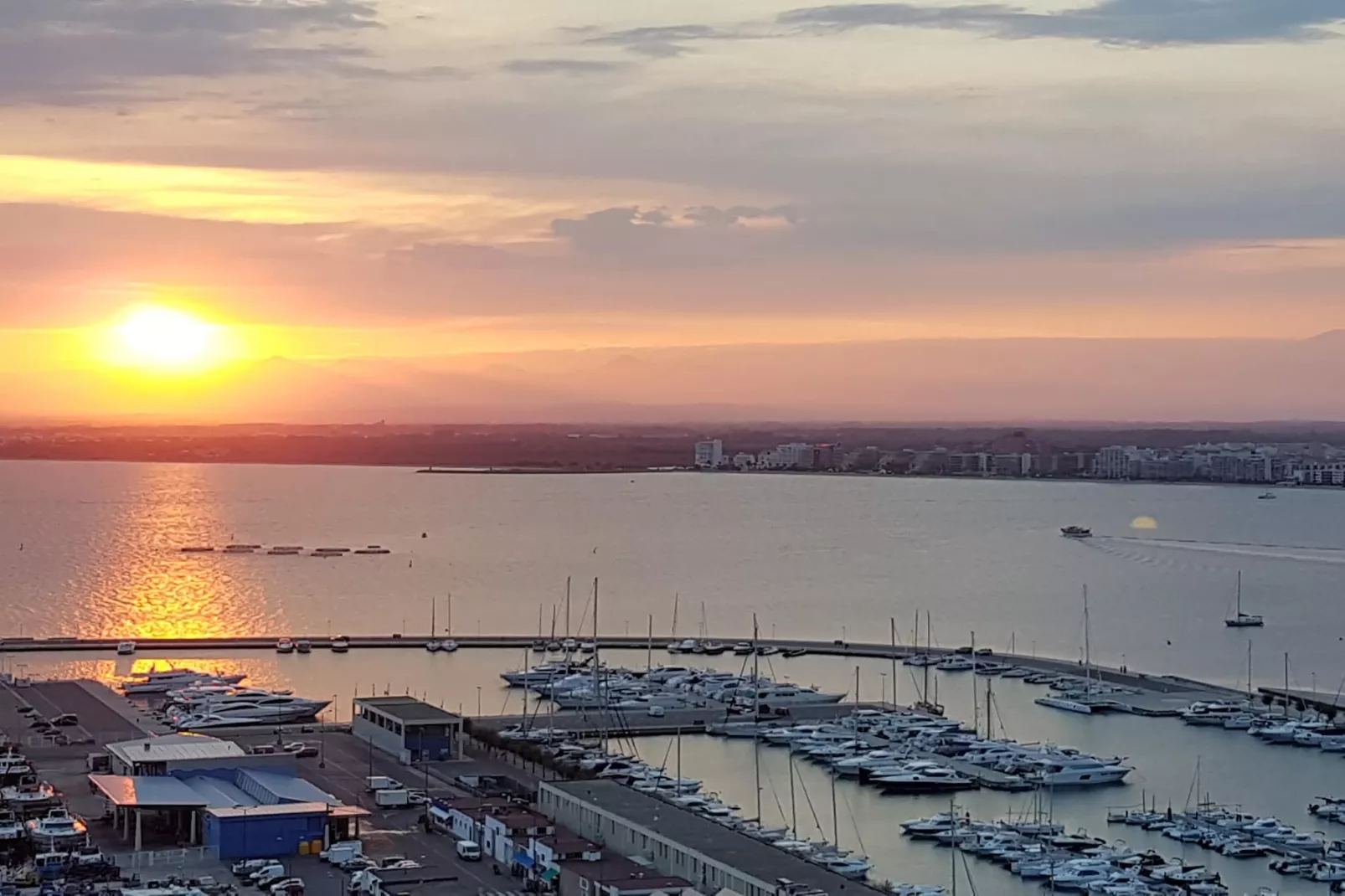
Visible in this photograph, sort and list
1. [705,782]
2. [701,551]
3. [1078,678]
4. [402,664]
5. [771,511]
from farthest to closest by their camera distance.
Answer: [771,511], [701,551], [402,664], [1078,678], [705,782]

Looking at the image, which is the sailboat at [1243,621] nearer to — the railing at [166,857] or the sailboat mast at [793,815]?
the sailboat mast at [793,815]

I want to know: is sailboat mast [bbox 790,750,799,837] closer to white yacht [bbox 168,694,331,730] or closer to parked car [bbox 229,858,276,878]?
parked car [bbox 229,858,276,878]

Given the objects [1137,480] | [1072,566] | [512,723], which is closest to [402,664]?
[512,723]

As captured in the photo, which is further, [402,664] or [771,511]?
[771,511]

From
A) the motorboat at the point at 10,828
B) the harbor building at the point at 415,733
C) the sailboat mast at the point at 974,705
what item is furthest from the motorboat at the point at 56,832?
the sailboat mast at the point at 974,705

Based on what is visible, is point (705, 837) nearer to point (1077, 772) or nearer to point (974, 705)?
point (1077, 772)

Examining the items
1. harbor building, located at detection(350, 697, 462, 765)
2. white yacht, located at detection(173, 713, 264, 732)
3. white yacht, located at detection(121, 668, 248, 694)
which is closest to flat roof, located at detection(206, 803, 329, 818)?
harbor building, located at detection(350, 697, 462, 765)

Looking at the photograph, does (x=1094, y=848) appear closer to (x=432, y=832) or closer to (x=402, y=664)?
(x=432, y=832)
